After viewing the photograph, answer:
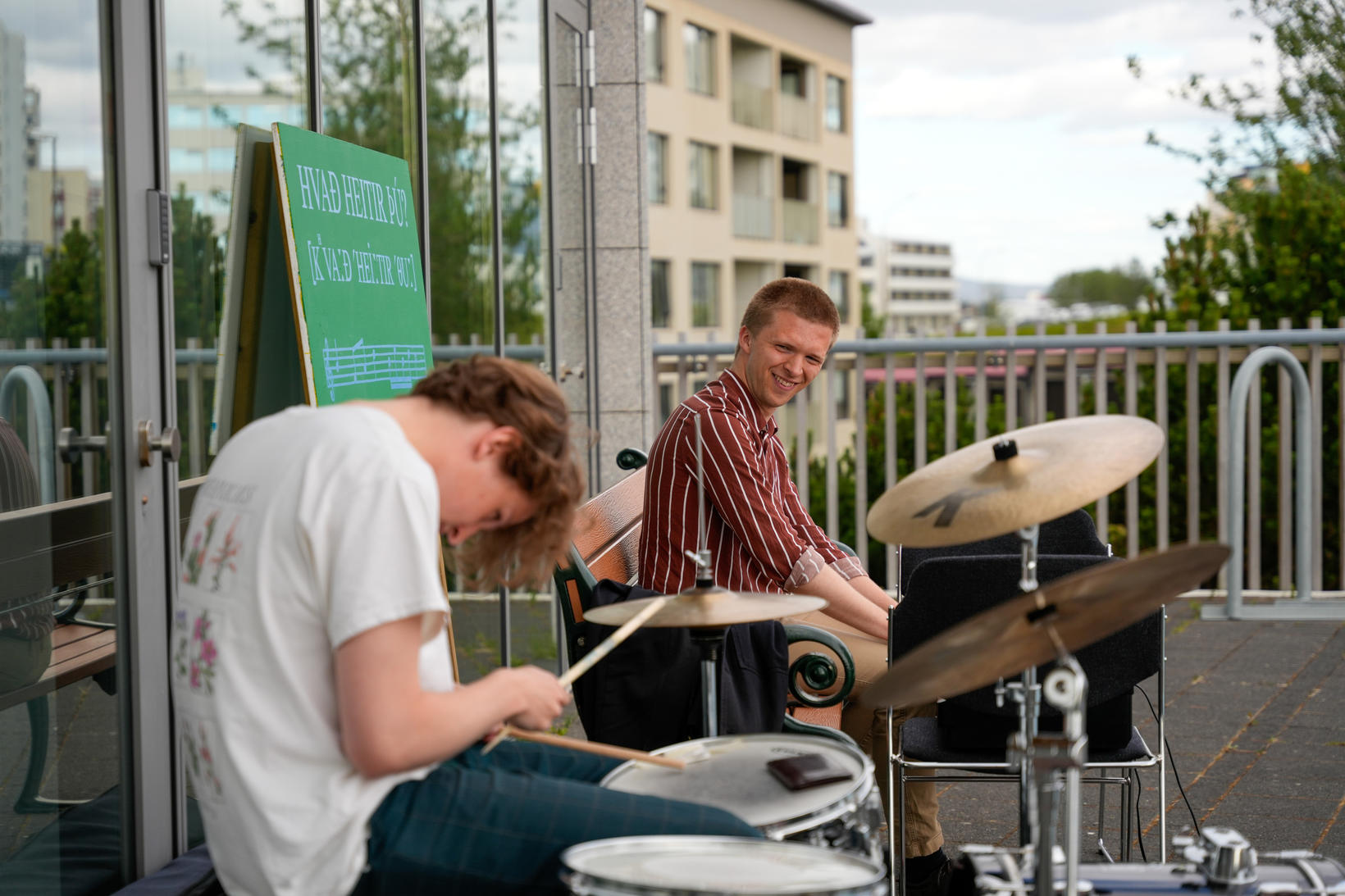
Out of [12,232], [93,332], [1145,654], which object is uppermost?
[12,232]

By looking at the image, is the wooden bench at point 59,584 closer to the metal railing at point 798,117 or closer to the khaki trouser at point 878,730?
the khaki trouser at point 878,730

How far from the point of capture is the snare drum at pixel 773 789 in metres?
2.14

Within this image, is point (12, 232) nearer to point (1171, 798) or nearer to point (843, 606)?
point (843, 606)

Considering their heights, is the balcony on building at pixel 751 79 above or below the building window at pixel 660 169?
above

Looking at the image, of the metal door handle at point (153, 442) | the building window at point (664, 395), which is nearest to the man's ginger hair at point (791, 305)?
the metal door handle at point (153, 442)

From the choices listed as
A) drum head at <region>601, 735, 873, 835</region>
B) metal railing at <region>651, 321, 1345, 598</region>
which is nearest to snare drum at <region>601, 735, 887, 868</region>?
drum head at <region>601, 735, 873, 835</region>

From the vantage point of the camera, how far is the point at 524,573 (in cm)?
233

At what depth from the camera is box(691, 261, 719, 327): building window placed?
137 ft

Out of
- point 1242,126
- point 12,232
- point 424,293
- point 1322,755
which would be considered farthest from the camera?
point 1242,126

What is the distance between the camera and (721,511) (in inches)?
141

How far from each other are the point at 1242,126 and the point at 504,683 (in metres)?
13.3

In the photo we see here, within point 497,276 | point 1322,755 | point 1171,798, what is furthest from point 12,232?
point 1322,755

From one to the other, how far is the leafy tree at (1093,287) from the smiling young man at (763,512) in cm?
10339

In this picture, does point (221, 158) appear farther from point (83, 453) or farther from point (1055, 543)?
point (1055, 543)
